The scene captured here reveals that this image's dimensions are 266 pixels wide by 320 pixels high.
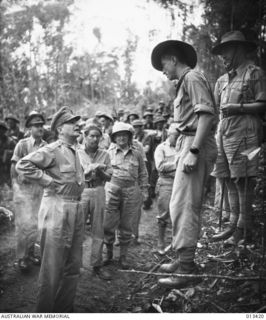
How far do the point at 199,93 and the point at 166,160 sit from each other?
3.08 metres

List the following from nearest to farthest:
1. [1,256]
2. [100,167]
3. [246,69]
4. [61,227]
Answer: [61,227] < [246,69] < [100,167] < [1,256]

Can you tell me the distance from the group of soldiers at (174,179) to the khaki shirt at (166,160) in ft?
2.44

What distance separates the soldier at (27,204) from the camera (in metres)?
4.98

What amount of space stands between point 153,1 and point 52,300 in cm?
451

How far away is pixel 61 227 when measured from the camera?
134 inches

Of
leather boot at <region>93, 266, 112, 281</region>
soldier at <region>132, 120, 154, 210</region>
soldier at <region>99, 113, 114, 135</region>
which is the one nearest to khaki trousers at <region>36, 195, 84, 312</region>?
leather boot at <region>93, 266, 112, 281</region>

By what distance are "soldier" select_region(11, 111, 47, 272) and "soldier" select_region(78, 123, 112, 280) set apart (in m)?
1.04

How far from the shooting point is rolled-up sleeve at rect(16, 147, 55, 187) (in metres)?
3.45

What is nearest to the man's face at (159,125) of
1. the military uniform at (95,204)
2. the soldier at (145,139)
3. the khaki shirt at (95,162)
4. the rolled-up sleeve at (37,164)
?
the soldier at (145,139)

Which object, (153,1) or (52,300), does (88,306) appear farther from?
(153,1)

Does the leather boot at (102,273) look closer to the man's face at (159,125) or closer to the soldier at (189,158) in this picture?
the soldier at (189,158)

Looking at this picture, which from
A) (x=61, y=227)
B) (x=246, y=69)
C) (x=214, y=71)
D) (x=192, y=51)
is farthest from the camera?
(x=214, y=71)

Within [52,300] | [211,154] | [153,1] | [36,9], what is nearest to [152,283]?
[52,300]

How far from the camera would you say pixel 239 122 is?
358 cm
